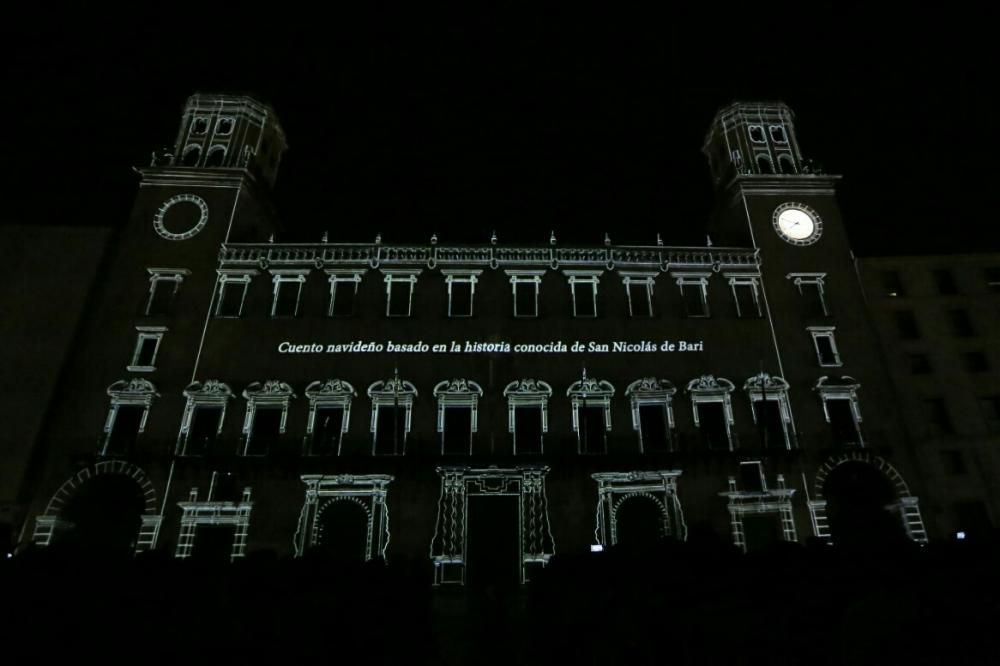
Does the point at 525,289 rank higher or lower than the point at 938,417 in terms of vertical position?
higher

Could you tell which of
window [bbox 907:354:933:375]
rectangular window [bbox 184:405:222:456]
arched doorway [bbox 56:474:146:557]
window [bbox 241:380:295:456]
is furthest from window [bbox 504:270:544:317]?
window [bbox 907:354:933:375]

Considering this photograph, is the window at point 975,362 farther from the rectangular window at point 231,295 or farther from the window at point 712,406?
the rectangular window at point 231,295

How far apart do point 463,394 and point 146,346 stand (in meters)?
15.8

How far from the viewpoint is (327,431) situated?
1083 inches

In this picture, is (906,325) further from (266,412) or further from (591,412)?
(266,412)

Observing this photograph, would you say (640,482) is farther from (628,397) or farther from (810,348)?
(810,348)

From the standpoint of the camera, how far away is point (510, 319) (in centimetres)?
3033

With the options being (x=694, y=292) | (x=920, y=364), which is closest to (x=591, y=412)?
(x=694, y=292)

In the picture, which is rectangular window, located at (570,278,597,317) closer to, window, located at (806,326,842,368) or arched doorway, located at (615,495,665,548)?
arched doorway, located at (615,495,665,548)

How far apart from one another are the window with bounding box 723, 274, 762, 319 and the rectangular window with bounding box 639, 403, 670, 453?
7.25 m

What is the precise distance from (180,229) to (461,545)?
22422mm

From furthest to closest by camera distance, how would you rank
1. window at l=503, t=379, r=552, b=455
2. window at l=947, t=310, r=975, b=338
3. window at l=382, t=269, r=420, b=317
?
window at l=947, t=310, r=975, b=338
window at l=382, t=269, r=420, b=317
window at l=503, t=379, r=552, b=455

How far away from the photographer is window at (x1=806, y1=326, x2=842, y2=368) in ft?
98.7

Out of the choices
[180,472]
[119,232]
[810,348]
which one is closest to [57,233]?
[119,232]
